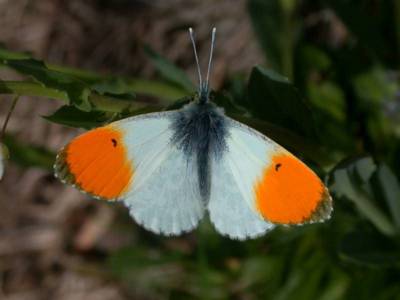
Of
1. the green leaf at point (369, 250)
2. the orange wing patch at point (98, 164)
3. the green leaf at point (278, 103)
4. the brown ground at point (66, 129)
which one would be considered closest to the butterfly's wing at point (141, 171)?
the orange wing patch at point (98, 164)

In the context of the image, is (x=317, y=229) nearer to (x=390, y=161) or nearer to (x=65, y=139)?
(x=390, y=161)

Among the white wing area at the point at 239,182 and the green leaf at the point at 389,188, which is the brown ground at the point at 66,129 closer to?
the green leaf at the point at 389,188

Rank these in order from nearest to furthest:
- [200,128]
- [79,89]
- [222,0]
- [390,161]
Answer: [79,89] → [200,128] → [390,161] → [222,0]

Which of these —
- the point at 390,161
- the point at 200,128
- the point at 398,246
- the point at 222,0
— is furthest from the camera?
the point at 222,0

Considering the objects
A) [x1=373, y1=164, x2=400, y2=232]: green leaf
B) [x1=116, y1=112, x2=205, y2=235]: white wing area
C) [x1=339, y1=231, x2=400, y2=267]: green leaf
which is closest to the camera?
[x1=116, y1=112, x2=205, y2=235]: white wing area

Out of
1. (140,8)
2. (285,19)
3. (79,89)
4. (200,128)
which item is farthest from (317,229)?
(140,8)

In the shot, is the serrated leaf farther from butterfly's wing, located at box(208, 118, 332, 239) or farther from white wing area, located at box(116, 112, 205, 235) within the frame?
butterfly's wing, located at box(208, 118, 332, 239)

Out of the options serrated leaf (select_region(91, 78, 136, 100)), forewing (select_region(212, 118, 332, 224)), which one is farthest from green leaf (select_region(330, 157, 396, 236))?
serrated leaf (select_region(91, 78, 136, 100))
